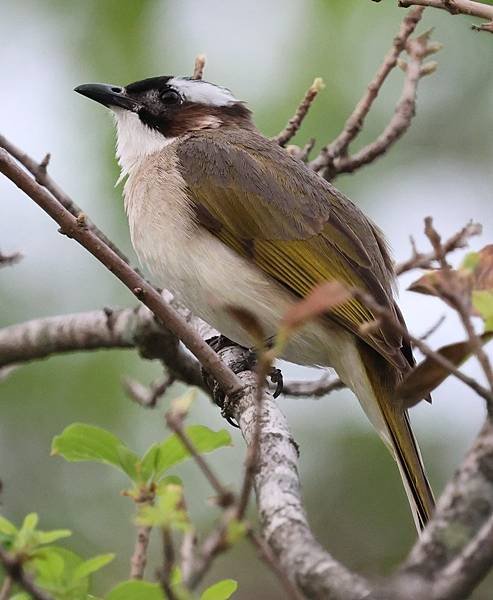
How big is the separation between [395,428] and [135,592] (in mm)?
1991

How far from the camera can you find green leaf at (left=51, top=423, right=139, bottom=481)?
286 cm

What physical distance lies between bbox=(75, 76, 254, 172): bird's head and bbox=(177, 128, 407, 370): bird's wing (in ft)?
1.20

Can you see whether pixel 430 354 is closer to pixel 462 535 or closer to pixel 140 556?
pixel 462 535

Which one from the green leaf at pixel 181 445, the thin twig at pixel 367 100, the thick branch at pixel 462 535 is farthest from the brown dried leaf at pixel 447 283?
the thin twig at pixel 367 100

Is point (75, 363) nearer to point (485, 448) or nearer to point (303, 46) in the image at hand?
point (303, 46)

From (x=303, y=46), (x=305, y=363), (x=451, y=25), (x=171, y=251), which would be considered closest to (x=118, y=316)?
(x=171, y=251)

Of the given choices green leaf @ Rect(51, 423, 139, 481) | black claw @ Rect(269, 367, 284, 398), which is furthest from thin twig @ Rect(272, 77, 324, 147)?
green leaf @ Rect(51, 423, 139, 481)

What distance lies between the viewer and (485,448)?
1863 millimetres

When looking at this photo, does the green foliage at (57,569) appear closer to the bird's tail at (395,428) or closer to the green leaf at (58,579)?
the green leaf at (58,579)

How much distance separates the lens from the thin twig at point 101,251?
3.08 meters

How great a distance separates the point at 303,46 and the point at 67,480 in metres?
3.39

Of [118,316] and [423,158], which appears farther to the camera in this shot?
[423,158]

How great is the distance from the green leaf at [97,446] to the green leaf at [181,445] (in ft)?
0.20

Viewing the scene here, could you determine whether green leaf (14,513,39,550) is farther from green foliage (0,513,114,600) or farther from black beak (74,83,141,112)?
black beak (74,83,141,112)
